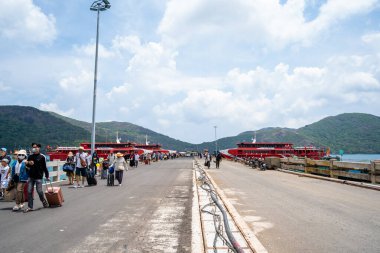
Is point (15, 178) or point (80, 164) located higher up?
point (80, 164)

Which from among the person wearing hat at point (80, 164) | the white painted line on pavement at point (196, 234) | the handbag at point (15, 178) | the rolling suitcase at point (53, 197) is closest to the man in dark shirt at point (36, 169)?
the rolling suitcase at point (53, 197)

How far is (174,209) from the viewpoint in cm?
920

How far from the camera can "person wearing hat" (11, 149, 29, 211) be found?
9469mm

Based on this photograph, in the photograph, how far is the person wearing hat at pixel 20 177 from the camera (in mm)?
9469

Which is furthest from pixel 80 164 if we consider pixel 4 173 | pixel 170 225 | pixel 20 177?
pixel 170 225

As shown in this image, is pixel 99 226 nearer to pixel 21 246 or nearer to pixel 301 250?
pixel 21 246

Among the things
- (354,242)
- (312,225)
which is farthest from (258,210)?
(354,242)

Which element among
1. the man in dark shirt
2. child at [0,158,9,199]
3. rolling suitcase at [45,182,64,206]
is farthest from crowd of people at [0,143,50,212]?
child at [0,158,9,199]

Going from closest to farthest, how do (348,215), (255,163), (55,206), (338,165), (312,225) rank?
1. (312,225)
2. (348,215)
3. (55,206)
4. (338,165)
5. (255,163)

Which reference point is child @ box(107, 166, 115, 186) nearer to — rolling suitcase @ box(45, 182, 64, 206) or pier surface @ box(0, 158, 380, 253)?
pier surface @ box(0, 158, 380, 253)

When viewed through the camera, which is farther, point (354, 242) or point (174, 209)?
point (174, 209)

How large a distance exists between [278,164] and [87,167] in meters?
19.6

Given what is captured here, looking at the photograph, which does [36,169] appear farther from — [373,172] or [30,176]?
[373,172]

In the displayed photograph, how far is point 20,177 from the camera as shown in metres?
9.86
